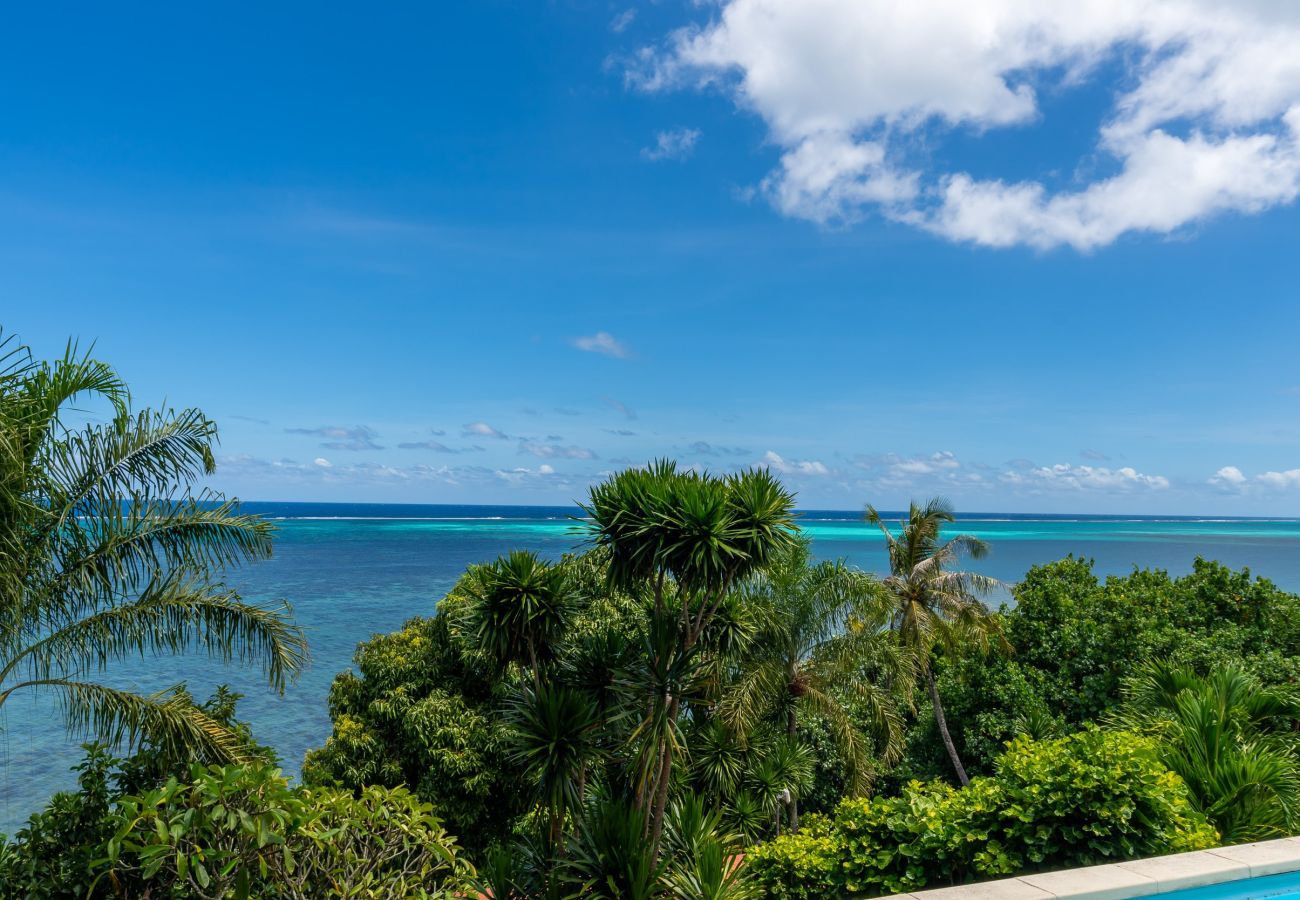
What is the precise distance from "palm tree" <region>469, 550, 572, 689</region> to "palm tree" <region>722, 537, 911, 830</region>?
531 cm

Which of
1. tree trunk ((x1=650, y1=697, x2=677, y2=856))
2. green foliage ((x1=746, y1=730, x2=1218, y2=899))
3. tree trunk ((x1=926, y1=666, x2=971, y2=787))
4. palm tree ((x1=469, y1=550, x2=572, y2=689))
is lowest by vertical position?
tree trunk ((x1=926, y1=666, x2=971, y2=787))

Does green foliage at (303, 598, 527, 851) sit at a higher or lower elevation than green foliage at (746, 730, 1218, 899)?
lower

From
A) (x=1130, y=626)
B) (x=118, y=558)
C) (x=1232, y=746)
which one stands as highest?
(x=118, y=558)

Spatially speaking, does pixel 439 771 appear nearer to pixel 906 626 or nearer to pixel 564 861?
pixel 564 861

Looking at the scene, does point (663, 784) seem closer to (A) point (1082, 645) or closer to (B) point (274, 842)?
(B) point (274, 842)

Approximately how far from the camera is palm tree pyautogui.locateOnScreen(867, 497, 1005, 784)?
18797 millimetres

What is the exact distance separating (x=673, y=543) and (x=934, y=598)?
1339cm

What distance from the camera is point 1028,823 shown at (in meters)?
5.99

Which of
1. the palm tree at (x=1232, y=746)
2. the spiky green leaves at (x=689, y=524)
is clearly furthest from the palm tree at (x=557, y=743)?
the palm tree at (x=1232, y=746)

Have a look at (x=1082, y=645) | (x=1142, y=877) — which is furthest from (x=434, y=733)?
(x=1082, y=645)

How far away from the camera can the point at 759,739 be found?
50.0 ft

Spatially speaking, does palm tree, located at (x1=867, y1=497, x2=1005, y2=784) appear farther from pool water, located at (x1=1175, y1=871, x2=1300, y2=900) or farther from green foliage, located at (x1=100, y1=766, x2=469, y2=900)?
green foliage, located at (x1=100, y1=766, x2=469, y2=900)

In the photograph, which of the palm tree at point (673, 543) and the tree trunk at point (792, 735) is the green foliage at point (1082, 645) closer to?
the tree trunk at point (792, 735)

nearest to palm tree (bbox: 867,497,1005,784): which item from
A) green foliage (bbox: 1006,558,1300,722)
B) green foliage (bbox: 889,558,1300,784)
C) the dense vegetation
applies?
green foliage (bbox: 889,558,1300,784)
